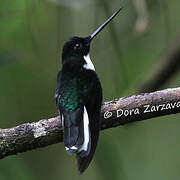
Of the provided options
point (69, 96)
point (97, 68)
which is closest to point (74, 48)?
point (69, 96)

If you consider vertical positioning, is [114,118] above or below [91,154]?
above

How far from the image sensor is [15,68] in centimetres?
465

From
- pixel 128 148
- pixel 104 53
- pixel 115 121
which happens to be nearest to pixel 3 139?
pixel 115 121

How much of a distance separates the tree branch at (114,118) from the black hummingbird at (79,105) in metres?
0.08

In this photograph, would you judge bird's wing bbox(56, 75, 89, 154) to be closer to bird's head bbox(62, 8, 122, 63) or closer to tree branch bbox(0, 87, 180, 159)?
tree branch bbox(0, 87, 180, 159)

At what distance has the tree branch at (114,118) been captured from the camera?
288cm

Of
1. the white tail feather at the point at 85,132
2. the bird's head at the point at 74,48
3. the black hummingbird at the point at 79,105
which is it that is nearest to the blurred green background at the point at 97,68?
the bird's head at the point at 74,48

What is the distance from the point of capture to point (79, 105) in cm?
320

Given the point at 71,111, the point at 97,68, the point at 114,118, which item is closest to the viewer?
the point at 114,118

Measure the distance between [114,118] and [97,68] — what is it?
234 centimetres

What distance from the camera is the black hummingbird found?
2.91 meters

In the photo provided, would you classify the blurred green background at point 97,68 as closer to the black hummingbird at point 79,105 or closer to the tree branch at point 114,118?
the black hummingbird at point 79,105

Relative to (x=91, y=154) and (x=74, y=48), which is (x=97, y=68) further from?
(x=91, y=154)

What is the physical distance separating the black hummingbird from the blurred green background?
32 centimetres
